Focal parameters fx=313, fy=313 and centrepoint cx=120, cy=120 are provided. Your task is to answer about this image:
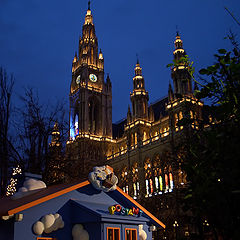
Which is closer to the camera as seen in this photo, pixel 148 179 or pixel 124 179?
pixel 148 179

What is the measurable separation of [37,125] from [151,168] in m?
32.8

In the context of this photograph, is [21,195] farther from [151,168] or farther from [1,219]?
[151,168]

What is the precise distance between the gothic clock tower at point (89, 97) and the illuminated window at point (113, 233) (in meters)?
48.8

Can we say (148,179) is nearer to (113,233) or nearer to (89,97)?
(89,97)

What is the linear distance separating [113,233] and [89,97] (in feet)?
180

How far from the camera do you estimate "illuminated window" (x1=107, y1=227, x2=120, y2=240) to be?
1110cm

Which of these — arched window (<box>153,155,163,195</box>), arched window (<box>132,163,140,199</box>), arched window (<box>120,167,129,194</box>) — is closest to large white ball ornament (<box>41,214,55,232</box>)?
arched window (<box>153,155,163,195</box>)

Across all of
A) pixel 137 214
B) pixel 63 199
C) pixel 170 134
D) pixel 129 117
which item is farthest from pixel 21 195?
pixel 129 117

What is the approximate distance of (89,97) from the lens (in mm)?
65062

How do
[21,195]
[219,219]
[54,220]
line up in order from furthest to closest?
[21,195] → [54,220] → [219,219]

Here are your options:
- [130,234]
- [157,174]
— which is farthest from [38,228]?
[157,174]

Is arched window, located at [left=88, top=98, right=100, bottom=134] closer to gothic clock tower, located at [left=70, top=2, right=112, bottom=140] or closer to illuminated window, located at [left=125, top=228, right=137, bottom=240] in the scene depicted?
gothic clock tower, located at [left=70, top=2, right=112, bottom=140]

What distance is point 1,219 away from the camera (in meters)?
10.1

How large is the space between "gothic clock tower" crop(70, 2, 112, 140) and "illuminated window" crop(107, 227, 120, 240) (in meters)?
48.8
